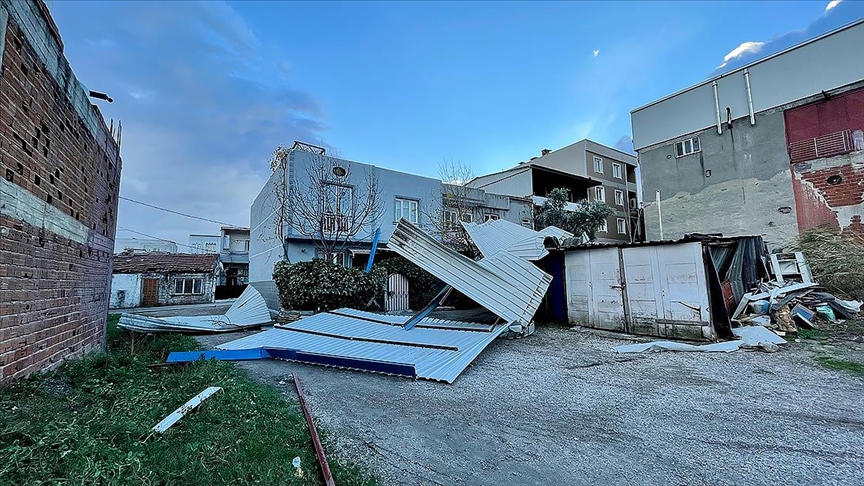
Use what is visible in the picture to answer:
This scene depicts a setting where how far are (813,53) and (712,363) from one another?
52.8ft

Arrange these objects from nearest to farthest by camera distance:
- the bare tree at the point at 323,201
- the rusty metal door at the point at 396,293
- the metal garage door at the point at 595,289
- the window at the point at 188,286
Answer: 1. the metal garage door at the point at 595,289
2. the rusty metal door at the point at 396,293
3. the bare tree at the point at 323,201
4. the window at the point at 188,286

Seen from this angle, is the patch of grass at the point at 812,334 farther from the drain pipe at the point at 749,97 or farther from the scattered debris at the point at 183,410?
the drain pipe at the point at 749,97

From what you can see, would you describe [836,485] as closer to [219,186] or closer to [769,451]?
[769,451]

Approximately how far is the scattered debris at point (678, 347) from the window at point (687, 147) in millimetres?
13516

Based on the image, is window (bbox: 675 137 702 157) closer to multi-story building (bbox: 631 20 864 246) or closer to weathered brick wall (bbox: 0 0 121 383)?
multi-story building (bbox: 631 20 864 246)

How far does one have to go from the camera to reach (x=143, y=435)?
2.78 m

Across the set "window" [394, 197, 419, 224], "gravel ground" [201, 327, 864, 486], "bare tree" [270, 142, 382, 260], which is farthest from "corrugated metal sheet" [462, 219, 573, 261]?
"window" [394, 197, 419, 224]

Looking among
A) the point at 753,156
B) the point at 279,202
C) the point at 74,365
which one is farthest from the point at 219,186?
the point at 753,156

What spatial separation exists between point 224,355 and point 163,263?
2195 cm

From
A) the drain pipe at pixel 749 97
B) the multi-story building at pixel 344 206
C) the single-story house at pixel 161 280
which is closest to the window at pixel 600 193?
the multi-story building at pixel 344 206

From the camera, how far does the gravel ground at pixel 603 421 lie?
2664mm

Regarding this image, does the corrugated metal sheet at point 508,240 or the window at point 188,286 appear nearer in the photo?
the corrugated metal sheet at point 508,240

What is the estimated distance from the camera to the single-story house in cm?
2088

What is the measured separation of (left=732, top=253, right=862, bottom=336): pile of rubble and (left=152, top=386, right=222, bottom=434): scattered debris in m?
9.66
